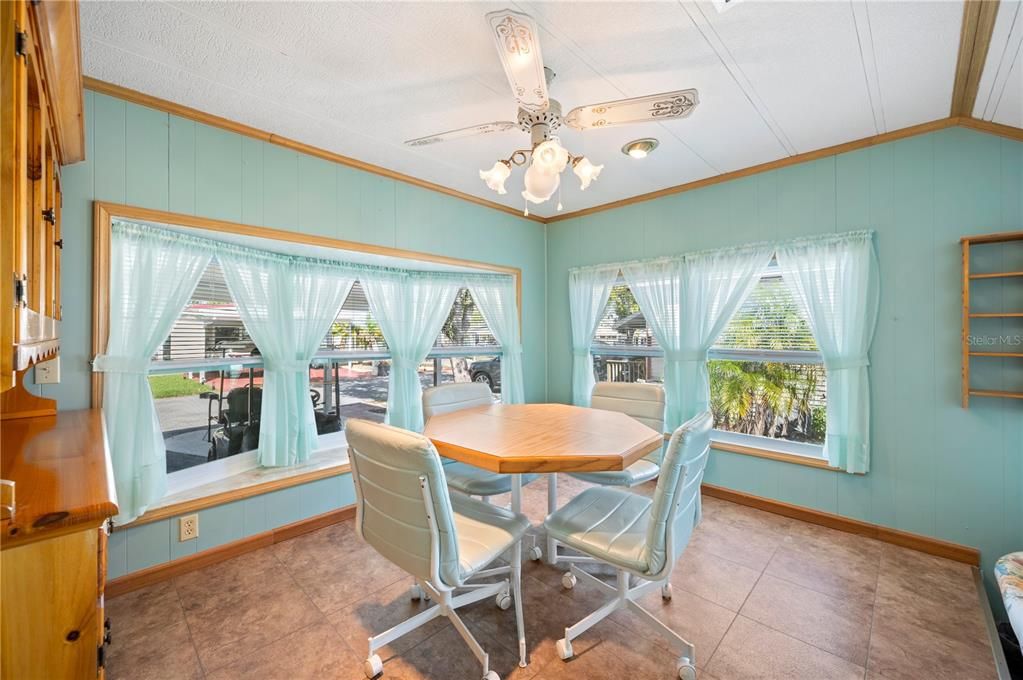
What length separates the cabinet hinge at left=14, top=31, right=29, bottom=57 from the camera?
84 centimetres

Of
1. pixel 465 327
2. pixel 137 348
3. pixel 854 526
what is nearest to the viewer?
pixel 137 348

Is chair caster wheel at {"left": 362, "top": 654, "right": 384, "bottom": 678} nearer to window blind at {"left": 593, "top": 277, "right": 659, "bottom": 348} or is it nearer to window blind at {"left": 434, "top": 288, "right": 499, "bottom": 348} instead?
window blind at {"left": 434, "top": 288, "right": 499, "bottom": 348}

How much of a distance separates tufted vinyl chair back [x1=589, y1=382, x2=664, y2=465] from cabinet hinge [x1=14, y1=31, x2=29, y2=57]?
9.33 feet

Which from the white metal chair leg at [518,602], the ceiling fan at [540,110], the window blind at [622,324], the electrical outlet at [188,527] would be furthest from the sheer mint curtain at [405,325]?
the white metal chair leg at [518,602]

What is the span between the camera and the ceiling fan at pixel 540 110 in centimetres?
125

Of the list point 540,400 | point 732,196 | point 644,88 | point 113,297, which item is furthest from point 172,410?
point 732,196

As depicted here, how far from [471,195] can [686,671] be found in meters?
3.38

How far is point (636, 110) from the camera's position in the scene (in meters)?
1.53

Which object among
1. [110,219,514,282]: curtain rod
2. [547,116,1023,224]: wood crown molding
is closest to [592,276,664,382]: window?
[547,116,1023,224]: wood crown molding

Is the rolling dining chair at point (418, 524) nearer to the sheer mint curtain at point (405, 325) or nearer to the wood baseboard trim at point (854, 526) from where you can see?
the sheer mint curtain at point (405, 325)

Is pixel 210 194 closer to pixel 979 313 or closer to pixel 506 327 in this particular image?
pixel 506 327

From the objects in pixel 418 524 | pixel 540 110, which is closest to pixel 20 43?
pixel 540 110

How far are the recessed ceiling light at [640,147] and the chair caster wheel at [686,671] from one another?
2.64 metres

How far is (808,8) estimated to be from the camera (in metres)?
1.49
